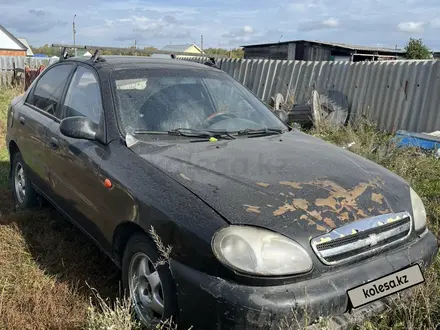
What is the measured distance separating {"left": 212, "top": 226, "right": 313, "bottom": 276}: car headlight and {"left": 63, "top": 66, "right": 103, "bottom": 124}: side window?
166 cm

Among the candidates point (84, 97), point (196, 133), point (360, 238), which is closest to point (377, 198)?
point (360, 238)

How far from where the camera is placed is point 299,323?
Answer: 2.04 meters

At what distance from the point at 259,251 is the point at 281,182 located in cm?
54

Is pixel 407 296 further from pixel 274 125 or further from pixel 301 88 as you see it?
pixel 301 88

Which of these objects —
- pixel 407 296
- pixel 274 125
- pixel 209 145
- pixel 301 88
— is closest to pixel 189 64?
pixel 274 125

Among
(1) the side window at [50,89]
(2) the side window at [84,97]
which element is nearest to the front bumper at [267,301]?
(2) the side window at [84,97]

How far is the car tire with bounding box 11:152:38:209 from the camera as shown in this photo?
4.68 meters

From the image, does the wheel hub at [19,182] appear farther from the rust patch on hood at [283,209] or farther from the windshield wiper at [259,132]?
the rust patch on hood at [283,209]

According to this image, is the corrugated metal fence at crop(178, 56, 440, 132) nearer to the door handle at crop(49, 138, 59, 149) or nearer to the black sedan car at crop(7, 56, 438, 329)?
the black sedan car at crop(7, 56, 438, 329)

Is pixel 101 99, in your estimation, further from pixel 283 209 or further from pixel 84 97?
pixel 283 209

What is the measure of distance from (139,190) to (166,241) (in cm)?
43

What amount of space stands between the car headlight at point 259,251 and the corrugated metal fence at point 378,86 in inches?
300

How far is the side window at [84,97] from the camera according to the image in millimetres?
3396

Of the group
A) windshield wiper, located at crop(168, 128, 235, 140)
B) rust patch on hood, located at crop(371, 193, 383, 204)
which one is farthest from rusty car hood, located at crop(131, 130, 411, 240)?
windshield wiper, located at crop(168, 128, 235, 140)
